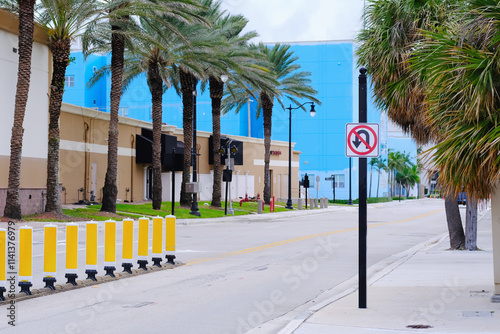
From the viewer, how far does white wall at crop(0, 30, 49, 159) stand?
31562mm

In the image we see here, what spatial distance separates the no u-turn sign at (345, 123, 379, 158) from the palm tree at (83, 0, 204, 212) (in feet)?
77.7

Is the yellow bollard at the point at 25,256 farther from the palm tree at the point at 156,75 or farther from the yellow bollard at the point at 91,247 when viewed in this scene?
the palm tree at the point at 156,75

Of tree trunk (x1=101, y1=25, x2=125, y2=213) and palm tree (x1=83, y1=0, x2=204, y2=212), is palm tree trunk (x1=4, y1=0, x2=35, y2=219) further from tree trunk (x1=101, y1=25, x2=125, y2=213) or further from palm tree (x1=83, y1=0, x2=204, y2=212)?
tree trunk (x1=101, y1=25, x2=125, y2=213)

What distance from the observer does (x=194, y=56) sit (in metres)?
39.3

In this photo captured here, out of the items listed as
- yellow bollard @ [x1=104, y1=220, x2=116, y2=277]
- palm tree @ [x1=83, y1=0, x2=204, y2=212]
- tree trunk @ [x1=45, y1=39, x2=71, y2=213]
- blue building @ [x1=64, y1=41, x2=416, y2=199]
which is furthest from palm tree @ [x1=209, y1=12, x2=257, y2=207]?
blue building @ [x1=64, y1=41, x2=416, y2=199]

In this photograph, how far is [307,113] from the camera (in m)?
93.0

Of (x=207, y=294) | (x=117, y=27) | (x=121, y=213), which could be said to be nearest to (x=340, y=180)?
(x=121, y=213)

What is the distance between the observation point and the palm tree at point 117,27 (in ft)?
106

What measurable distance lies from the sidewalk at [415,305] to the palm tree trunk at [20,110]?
17.5 meters

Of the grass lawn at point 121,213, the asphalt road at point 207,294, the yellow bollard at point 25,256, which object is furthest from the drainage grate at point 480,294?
the grass lawn at point 121,213

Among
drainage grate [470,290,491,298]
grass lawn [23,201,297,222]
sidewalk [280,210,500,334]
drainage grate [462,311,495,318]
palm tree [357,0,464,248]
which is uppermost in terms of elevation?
palm tree [357,0,464,248]

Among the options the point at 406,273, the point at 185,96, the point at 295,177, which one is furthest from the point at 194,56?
the point at 295,177

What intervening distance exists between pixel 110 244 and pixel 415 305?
5.12 meters

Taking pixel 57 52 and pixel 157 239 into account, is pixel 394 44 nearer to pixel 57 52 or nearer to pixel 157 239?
pixel 157 239
